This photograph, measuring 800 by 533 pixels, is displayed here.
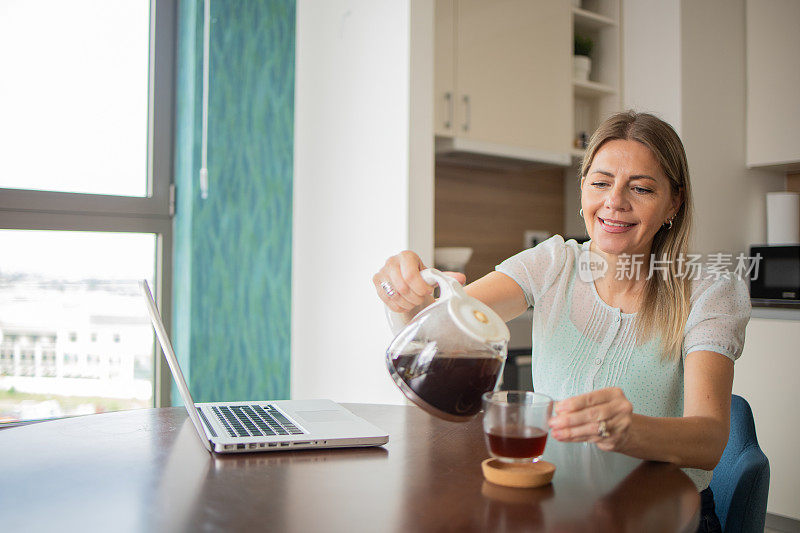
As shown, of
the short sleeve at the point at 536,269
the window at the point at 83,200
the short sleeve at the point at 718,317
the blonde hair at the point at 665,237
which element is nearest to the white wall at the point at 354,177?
the window at the point at 83,200

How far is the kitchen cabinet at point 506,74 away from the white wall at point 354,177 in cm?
25

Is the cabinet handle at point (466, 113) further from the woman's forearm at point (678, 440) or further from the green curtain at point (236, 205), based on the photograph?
the woman's forearm at point (678, 440)

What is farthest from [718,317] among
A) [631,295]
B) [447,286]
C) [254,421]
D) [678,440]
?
[254,421]

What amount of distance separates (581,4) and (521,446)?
3215 millimetres

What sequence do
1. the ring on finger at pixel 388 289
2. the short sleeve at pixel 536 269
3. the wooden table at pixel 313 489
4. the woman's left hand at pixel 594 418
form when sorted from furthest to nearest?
the short sleeve at pixel 536 269, the ring on finger at pixel 388 289, the woman's left hand at pixel 594 418, the wooden table at pixel 313 489

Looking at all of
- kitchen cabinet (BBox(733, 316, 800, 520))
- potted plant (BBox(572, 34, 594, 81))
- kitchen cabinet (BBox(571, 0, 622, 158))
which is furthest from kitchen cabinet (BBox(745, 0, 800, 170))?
kitchen cabinet (BBox(733, 316, 800, 520))

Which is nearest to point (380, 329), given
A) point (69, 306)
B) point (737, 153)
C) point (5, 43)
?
point (69, 306)

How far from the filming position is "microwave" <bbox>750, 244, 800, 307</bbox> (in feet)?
10.1

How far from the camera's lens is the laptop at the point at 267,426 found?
1.07m

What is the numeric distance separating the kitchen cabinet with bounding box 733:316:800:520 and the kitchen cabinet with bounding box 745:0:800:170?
887 mm

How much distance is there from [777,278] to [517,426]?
2.69 meters

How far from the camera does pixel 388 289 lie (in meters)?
1.19

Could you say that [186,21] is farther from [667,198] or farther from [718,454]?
[718,454]

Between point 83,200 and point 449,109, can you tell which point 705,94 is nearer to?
point 449,109
